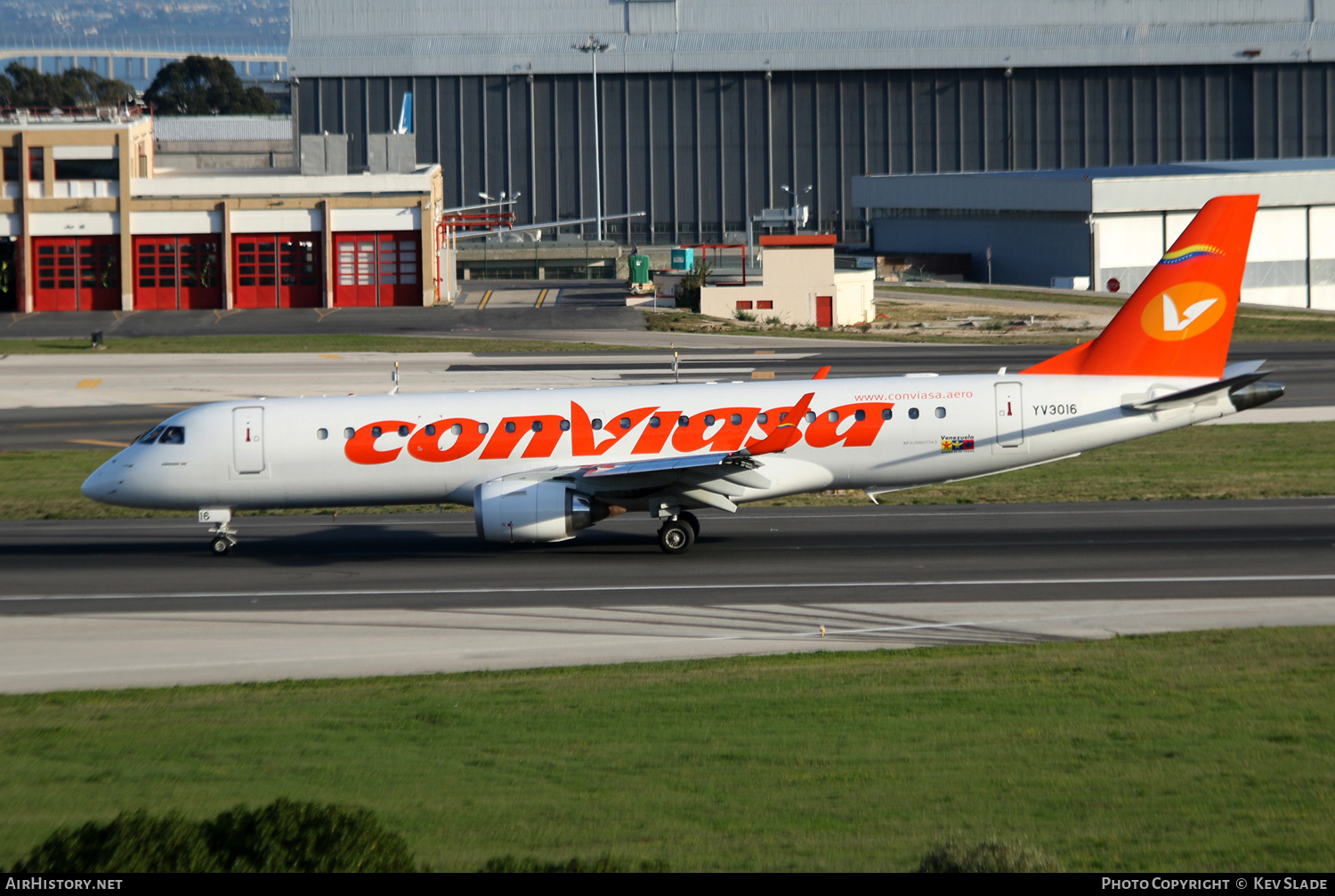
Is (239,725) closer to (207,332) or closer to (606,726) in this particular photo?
(606,726)

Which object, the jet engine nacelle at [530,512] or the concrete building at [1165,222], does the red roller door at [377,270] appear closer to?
the concrete building at [1165,222]

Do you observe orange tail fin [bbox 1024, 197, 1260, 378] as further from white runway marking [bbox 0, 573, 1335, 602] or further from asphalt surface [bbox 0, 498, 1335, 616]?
white runway marking [bbox 0, 573, 1335, 602]

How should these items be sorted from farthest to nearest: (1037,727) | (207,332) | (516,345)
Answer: (207,332) < (516,345) < (1037,727)

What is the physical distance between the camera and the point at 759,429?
27.4 m

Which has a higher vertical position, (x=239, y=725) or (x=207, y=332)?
(x=207, y=332)

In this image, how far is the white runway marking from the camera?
2427 centimetres

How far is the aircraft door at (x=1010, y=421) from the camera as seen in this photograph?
27.5m

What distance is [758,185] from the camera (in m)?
129

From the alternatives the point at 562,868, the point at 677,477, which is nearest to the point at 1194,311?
the point at 677,477

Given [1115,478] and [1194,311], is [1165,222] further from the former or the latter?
[1194,311]

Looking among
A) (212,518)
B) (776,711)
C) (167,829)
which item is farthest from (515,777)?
(212,518)

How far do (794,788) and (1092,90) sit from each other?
12679 cm

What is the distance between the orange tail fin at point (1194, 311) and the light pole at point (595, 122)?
95166 millimetres
